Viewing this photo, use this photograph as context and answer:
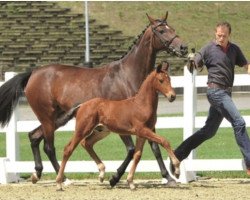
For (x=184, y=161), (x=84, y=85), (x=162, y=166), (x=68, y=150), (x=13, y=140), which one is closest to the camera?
(x=68, y=150)

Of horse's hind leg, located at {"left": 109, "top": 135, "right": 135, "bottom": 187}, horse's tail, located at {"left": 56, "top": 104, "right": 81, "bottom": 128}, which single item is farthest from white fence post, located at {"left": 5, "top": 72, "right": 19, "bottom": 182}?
horse's hind leg, located at {"left": 109, "top": 135, "right": 135, "bottom": 187}

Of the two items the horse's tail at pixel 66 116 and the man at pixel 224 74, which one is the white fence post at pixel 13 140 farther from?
the man at pixel 224 74

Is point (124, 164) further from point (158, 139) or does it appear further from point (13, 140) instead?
point (13, 140)

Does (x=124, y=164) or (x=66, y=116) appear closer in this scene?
(x=124, y=164)

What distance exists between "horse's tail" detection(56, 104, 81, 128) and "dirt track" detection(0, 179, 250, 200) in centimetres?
88

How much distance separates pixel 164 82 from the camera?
34.7 feet

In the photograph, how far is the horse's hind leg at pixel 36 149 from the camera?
12.0 m

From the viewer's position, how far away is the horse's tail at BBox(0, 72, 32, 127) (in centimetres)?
1255

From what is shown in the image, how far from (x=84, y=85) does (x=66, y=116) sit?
0.63 m

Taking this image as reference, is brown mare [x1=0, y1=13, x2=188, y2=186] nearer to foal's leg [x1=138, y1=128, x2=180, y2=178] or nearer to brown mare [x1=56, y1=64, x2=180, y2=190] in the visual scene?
brown mare [x1=56, y1=64, x2=180, y2=190]

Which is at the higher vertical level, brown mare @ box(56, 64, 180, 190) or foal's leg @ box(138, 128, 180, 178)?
brown mare @ box(56, 64, 180, 190)

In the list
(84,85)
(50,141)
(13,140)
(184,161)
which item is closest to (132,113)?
(84,85)

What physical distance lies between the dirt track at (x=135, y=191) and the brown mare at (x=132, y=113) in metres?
0.32

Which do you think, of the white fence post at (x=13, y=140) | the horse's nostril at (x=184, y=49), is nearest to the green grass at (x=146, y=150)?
the white fence post at (x=13, y=140)
